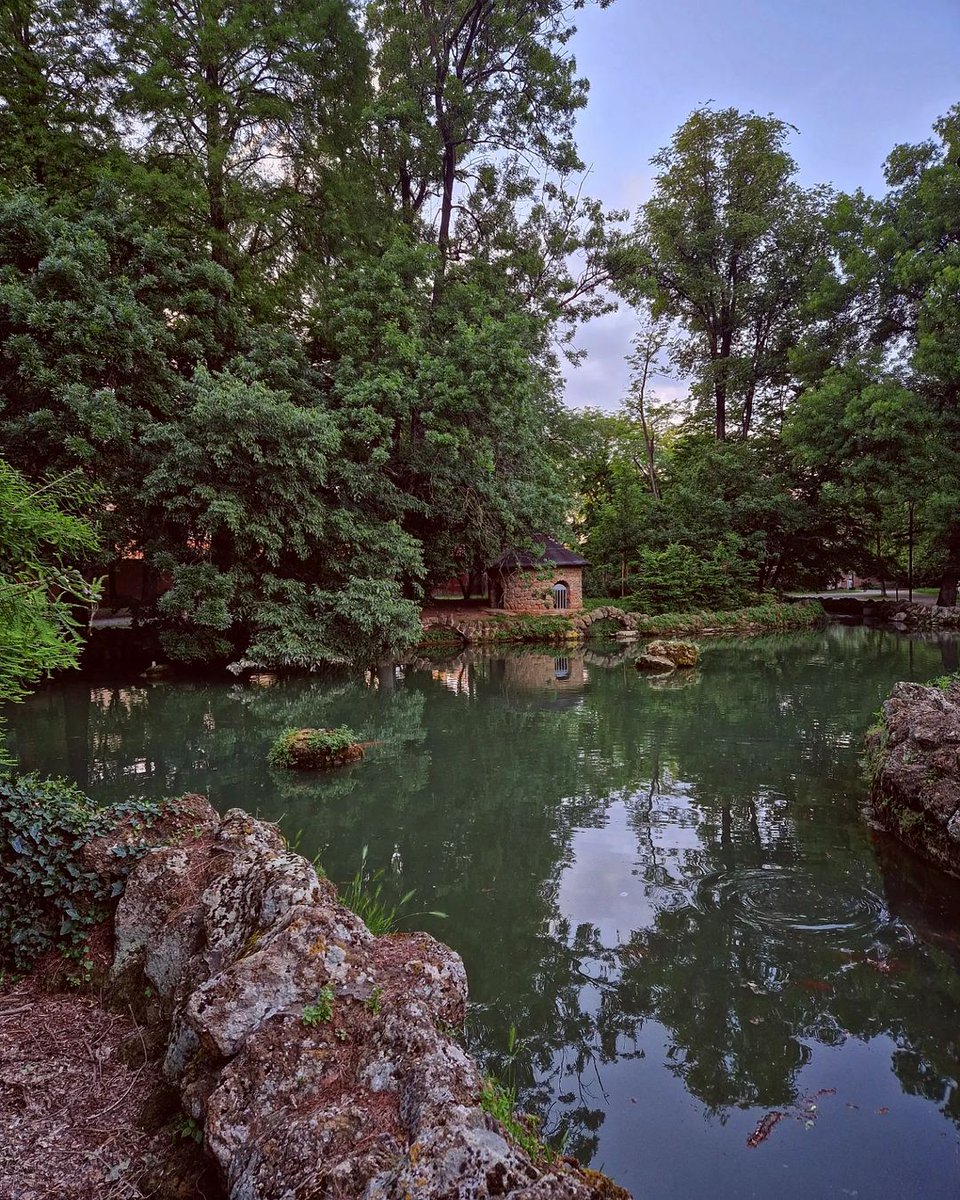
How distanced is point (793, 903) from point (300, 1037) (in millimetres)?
4283

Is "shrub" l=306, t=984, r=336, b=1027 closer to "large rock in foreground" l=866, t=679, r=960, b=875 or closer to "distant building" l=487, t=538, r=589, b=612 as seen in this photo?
"large rock in foreground" l=866, t=679, r=960, b=875

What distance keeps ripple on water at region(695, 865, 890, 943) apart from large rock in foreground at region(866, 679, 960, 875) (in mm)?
939

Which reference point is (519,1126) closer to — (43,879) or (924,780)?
(43,879)

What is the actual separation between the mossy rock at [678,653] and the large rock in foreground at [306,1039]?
15463mm

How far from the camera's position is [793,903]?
17.2 feet

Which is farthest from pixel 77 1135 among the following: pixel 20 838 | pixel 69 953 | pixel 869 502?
pixel 869 502

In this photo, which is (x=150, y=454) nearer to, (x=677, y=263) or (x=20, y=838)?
(x=20, y=838)

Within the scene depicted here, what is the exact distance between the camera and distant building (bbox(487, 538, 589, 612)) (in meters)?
26.8

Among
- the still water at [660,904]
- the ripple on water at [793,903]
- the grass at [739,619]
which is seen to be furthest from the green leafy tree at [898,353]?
the ripple on water at [793,903]

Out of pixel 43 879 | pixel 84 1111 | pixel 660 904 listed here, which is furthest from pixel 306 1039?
pixel 660 904

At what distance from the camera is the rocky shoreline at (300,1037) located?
1.80m

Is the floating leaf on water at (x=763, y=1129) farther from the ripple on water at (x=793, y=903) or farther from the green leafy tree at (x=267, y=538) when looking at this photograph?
the green leafy tree at (x=267, y=538)

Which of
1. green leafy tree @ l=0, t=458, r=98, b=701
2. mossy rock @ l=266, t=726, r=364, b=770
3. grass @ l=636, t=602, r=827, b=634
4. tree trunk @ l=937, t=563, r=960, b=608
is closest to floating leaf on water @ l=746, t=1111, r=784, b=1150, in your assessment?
green leafy tree @ l=0, t=458, r=98, b=701

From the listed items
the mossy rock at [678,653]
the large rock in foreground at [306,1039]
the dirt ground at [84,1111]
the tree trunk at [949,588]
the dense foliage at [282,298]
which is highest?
the dense foliage at [282,298]
